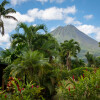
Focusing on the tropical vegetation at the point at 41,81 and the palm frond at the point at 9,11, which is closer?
the tropical vegetation at the point at 41,81

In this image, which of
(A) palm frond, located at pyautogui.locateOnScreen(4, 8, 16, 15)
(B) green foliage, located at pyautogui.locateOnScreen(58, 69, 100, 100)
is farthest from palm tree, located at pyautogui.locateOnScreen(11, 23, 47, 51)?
(A) palm frond, located at pyautogui.locateOnScreen(4, 8, 16, 15)

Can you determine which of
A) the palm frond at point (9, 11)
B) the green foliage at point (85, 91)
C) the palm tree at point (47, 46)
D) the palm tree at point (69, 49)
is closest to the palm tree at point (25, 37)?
the palm tree at point (47, 46)

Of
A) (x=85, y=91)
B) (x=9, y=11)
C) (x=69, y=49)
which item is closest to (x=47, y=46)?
(x=85, y=91)

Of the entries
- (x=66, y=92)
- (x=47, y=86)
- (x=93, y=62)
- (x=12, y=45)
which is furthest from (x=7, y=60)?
(x=93, y=62)

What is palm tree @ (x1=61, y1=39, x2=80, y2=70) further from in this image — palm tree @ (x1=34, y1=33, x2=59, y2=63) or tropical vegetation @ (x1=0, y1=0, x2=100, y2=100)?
tropical vegetation @ (x1=0, y1=0, x2=100, y2=100)

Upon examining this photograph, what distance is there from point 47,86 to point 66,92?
1.36 meters

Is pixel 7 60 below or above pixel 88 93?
above

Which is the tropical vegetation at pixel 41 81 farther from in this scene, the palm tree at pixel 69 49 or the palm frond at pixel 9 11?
the palm tree at pixel 69 49

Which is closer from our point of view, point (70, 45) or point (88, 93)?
point (88, 93)

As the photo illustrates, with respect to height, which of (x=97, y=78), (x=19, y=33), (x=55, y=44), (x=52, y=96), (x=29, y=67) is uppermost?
(x=19, y=33)

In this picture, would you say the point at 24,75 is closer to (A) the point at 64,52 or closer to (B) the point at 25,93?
(B) the point at 25,93

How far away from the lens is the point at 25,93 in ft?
16.0

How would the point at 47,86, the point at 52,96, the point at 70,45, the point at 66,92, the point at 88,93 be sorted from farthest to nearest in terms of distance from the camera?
1. the point at 70,45
2. the point at 52,96
3. the point at 47,86
4. the point at 66,92
5. the point at 88,93

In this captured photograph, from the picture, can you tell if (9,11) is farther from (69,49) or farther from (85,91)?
(85,91)
